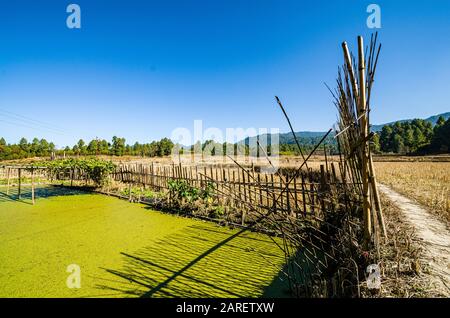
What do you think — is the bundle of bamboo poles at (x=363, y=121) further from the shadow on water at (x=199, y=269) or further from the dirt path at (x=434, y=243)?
the shadow on water at (x=199, y=269)

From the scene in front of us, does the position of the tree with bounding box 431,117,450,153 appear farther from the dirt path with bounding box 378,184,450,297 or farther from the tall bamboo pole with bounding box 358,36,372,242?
the tall bamboo pole with bounding box 358,36,372,242

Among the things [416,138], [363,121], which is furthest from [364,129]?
[416,138]

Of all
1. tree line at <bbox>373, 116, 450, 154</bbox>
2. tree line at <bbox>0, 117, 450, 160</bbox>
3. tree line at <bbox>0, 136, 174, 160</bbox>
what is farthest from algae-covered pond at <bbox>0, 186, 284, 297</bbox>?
tree line at <bbox>373, 116, 450, 154</bbox>

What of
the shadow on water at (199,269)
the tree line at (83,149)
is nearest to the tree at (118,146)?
the tree line at (83,149)

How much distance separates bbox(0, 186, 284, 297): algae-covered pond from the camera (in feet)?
9.45

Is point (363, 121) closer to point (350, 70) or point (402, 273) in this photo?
point (350, 70)

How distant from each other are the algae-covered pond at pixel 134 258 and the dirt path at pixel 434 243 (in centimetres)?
154

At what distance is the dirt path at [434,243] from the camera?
189cm

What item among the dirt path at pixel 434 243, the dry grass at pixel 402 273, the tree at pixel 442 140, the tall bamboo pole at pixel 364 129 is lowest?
the dirt path at pixel 434 243

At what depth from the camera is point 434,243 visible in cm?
288

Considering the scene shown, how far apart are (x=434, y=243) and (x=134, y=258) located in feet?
→ 14.1

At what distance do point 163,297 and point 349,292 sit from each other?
199cm
